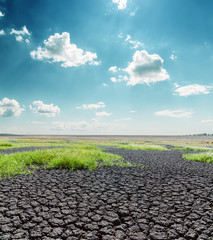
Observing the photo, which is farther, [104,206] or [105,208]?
[104,206]

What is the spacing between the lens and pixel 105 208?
213 inches

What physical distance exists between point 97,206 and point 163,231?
6.96 feet

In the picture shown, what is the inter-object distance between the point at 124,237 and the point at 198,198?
12.4 ft

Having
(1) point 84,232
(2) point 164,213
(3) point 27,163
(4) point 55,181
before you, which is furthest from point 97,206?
(3) point 27,163

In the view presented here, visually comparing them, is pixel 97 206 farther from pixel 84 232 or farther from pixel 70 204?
pixel 84 232

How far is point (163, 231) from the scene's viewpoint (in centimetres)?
426

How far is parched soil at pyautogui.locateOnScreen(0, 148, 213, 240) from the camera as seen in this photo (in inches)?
164

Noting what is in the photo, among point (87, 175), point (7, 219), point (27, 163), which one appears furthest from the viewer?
point (27, 163)

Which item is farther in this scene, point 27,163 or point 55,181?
point 27,163

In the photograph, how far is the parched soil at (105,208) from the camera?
4.17m

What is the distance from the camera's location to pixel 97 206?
5551 mm

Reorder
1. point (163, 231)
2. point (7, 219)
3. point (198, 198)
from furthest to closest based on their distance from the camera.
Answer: point (198, 198) < point (7, 219) < point (163, 231)

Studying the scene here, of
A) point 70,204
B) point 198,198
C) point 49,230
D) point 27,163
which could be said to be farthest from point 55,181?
point 198,198

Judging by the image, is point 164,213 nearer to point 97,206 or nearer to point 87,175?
point 97,206
